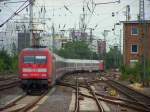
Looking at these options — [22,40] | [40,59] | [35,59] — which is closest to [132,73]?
[40,59]

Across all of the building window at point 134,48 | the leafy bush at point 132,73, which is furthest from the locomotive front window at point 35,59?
the building window at point 134,48

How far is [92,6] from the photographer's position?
34156 millimetres

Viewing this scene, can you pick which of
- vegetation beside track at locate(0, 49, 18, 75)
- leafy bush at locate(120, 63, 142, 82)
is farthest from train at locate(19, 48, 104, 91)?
vegetation beside track at locate(0, 49, 18, 75)

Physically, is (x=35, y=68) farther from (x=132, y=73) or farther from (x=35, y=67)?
(x=132, y=73)

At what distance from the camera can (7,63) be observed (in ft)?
249

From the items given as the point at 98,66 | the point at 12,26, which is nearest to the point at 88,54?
the point at 98,66

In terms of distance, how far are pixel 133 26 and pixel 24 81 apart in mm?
55673

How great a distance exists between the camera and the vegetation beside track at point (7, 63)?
70562 millimetres

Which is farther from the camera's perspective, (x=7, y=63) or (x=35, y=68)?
(x=7, y=63)

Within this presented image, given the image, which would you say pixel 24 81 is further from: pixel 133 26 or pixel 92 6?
pixel 133 26

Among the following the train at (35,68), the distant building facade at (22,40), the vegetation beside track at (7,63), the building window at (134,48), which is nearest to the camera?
the train at (35,68)

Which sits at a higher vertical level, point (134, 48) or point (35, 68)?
point (134, 48)

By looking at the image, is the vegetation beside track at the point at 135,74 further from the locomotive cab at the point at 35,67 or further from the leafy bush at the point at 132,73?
the locomotive cab at the point at 35,67

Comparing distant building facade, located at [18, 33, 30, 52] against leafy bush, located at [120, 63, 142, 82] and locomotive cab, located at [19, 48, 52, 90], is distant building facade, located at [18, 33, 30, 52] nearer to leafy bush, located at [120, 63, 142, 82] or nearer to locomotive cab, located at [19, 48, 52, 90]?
leafy bush, located at [120, 63, 142, 82]
